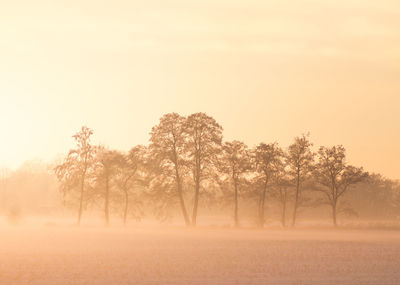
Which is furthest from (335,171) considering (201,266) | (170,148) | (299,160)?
(201,266)

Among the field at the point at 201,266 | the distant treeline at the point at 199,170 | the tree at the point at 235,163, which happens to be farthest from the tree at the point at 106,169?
the field at the point at 201,266

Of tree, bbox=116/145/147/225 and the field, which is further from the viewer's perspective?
tree, bbox=116/145/147/225

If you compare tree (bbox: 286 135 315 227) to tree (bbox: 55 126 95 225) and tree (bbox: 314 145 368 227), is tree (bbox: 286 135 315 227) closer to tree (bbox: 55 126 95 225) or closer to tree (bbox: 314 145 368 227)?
tree (bbox: 314 145 368 227)

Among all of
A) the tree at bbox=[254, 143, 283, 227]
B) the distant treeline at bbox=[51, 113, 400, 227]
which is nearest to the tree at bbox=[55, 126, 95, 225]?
the distant treeline at bbox=[51, 113, 400, 227]

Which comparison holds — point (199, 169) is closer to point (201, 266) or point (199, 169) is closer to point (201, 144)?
point (201, 144)

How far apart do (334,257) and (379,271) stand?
7458 millimetres

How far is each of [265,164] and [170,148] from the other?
13981mm

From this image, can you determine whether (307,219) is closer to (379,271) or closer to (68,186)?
(68,186)

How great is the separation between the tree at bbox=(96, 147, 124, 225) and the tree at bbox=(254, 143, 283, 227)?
20401mm

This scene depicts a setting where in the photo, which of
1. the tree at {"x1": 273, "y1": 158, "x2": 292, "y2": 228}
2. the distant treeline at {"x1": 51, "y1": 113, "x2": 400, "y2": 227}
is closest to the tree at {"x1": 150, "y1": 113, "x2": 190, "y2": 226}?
the distant treeline at {"x1": 51, "y1": 113, "x2": 400, "y2": 227}

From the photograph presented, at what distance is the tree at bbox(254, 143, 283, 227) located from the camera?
84.9m

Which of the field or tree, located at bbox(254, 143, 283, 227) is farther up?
tree, located at bbox(254, 143, 283, 227)

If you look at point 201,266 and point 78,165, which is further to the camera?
point 78,165

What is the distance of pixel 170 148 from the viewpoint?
83.2 meters
